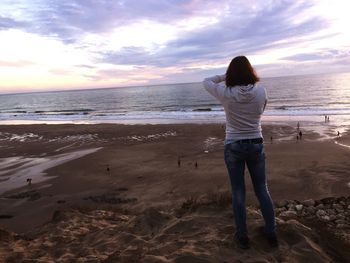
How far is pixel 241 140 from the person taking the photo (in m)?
4.04

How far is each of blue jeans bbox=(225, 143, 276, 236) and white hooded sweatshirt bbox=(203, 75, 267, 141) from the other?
0.13m

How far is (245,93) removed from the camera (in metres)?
3.97

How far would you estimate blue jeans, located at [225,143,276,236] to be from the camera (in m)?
4.06

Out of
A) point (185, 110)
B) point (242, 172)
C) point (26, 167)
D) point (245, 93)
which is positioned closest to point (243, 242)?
point (242, 172)

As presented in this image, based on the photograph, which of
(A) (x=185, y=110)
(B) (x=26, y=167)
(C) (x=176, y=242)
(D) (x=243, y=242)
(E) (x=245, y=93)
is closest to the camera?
(E) (x=245, y=93)

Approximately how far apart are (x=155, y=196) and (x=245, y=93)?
743 cm

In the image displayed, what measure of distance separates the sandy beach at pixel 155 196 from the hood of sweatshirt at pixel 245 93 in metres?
1.65

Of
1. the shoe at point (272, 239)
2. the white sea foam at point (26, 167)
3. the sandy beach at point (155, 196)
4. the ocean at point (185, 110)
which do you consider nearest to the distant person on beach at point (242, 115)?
the shoe at point (272, 239)

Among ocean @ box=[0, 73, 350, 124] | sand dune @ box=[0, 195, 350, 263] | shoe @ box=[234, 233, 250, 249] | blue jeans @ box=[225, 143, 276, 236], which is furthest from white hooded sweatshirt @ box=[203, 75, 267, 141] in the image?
ocean @ box=[0, 73, 350, 124]

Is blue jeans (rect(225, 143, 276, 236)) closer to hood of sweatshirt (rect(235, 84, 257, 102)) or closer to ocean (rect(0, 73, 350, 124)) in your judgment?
hood of sweatshirt (rect(235, 84, 257, 102))

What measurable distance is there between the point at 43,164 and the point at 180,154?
614cm

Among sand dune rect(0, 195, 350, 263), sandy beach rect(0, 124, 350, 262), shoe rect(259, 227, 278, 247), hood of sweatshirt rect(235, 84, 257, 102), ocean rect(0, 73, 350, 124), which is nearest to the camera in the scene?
hood of sweatshirt rect(235, 84, 257, 102)

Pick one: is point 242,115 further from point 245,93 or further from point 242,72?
point 242,72

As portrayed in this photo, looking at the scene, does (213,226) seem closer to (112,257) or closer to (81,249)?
(112,257)
